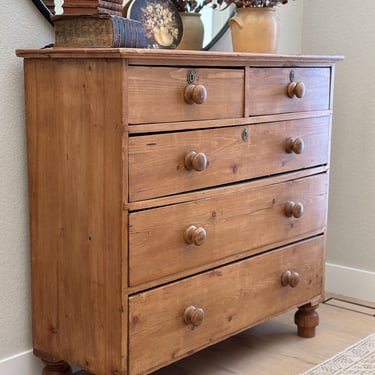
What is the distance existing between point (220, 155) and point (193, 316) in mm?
438

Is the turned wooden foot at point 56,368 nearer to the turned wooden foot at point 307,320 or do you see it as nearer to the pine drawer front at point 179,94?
the pine drawer front at point 179,94

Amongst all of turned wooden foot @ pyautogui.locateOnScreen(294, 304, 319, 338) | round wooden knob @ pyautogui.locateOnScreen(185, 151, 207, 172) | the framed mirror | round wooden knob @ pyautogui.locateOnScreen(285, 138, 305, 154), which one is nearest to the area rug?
turned wooden foot @ pyautogui.locateOnScreen(294, 304, 319, 338)

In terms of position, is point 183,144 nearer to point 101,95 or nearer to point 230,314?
point 101,95

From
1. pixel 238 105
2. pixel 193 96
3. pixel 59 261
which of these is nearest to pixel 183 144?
pixel 193 96

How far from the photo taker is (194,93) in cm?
170

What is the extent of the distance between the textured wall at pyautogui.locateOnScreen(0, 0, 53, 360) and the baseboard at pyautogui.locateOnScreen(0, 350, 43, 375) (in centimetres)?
2

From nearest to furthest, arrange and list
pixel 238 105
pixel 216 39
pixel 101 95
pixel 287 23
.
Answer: pixel 101 95, pixel 238 105, pixel 216 39, pixel 287 23

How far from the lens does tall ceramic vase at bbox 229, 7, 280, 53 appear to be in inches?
83.9

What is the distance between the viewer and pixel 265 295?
2104 mm

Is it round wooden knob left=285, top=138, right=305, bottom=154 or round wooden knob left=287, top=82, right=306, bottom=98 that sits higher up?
round wooden knob left=287, top=82, right=306, bottom=98

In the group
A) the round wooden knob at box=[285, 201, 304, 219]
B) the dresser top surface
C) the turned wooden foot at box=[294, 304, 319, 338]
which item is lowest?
the turned wooden foot at box=[294, 304, 319, 338]

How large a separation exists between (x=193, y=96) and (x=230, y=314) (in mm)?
660

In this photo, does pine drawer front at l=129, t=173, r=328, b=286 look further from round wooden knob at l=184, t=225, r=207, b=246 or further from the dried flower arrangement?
the dried flower arrangement

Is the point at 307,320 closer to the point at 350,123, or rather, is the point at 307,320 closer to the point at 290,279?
the point at 290,279
